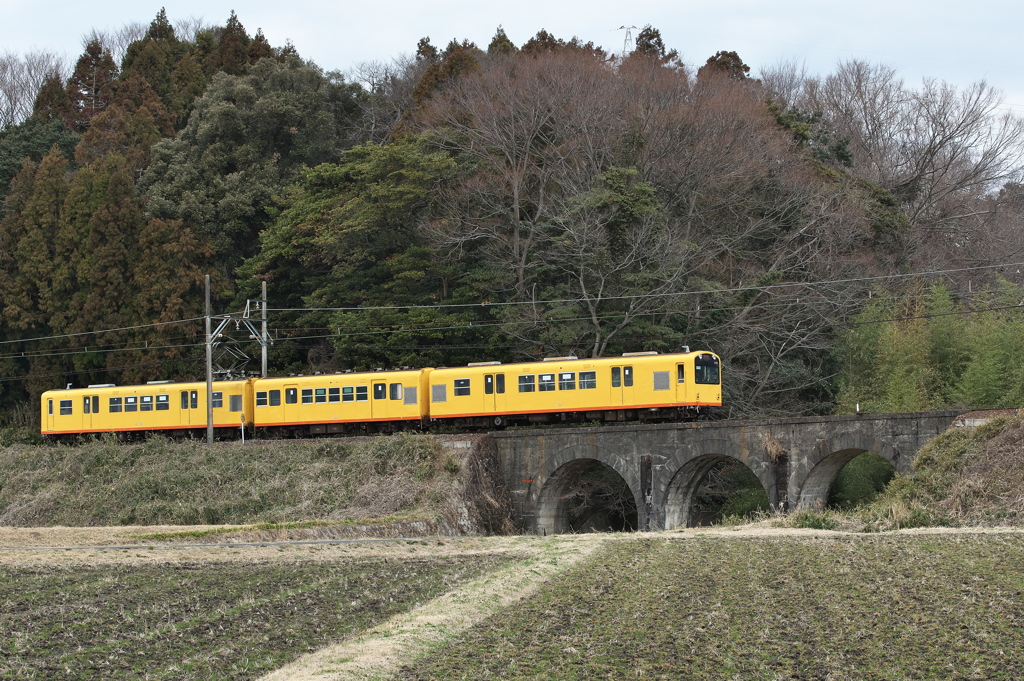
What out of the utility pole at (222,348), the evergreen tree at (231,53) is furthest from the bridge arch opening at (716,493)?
the evergreen tree at (231,53)

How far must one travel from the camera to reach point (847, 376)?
4206 cm

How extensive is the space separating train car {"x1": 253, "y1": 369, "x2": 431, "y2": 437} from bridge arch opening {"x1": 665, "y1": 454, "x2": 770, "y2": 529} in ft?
29.2

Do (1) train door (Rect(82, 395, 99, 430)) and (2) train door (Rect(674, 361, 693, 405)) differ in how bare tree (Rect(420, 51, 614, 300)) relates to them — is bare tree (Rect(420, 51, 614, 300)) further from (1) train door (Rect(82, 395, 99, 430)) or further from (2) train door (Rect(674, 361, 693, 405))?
(1) train door (Rect(82, 395, 99, 430))

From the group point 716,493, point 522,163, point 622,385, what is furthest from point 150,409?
point 716,493

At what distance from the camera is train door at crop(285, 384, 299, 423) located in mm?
38625

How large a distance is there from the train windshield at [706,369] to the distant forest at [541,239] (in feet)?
20.3

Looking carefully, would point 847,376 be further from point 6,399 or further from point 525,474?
point 6,399

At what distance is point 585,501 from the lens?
39094 millimetres

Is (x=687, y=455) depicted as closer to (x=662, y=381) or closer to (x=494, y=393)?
(x=662, y=381)

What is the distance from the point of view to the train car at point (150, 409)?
39.8 metres

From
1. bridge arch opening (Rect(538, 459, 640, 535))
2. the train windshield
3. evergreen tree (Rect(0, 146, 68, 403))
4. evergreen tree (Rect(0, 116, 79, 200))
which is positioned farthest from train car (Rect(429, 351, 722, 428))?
evergreen tree (Rect(0, 116, 79, 200))

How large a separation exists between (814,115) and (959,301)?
44.0 ft

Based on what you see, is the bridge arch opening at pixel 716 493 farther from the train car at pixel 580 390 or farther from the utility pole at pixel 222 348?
the utility pole at pixel 222 348

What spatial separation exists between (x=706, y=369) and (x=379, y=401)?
10.7 m
